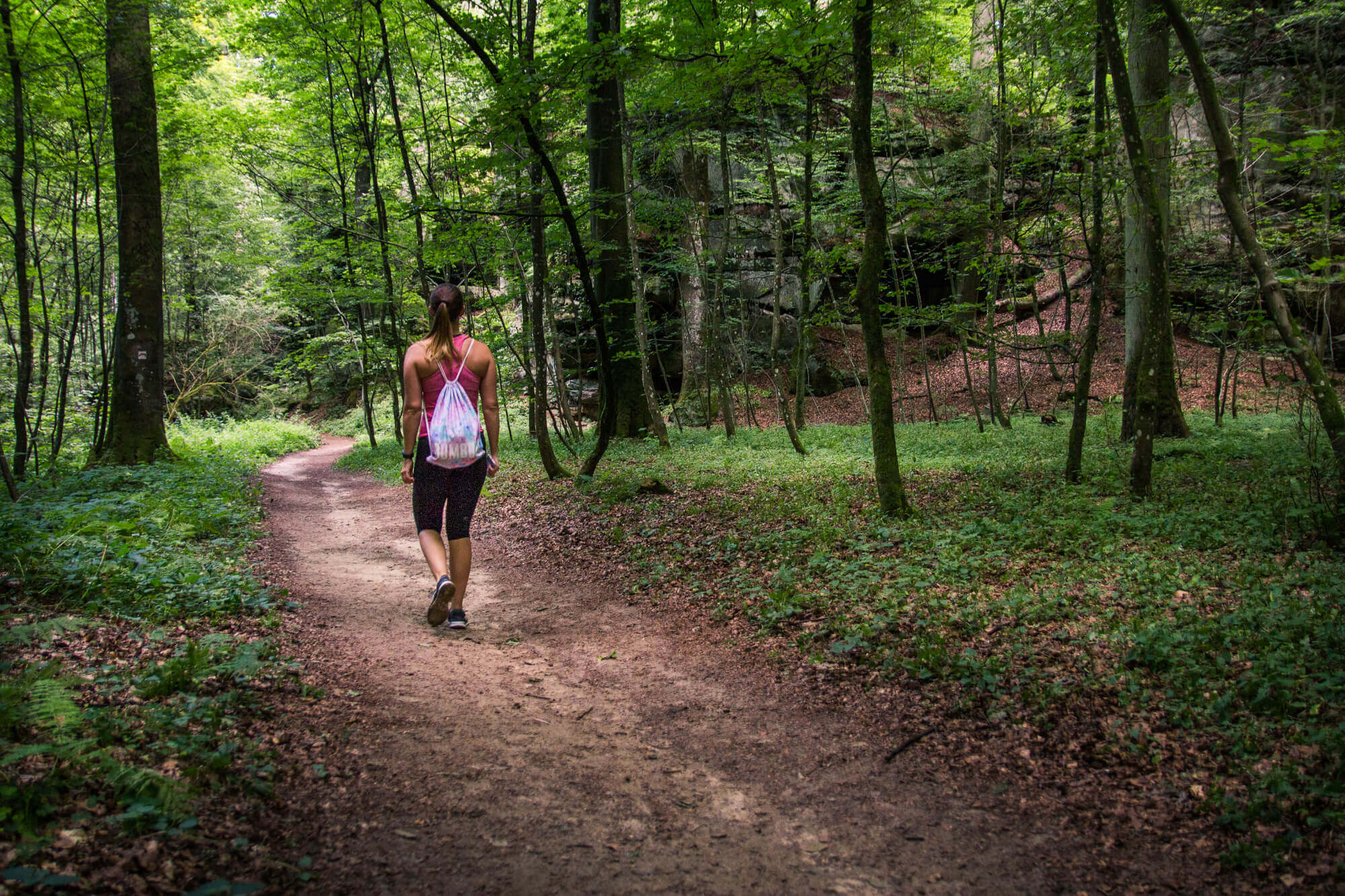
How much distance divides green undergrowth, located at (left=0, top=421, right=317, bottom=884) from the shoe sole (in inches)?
40.3

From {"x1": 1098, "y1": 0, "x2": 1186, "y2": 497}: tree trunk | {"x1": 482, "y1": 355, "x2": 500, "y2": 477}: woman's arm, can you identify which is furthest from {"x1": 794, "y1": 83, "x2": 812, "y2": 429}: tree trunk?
{"x1": 482, "y1": 355, "x2": 500, "y2": 477}: woman's arm

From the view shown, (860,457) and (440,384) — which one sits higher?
(440,384)

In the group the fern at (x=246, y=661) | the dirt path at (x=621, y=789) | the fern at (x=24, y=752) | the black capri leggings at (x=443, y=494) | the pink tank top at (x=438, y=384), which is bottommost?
the dirt path at (x=621, y=789)

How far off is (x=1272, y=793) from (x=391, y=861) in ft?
→ 11.0

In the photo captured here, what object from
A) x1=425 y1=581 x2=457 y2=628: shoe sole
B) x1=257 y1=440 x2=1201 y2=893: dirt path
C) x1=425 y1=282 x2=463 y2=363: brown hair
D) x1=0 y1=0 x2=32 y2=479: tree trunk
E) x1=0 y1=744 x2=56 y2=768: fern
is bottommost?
x1=257 y1=440 x2=1201 y2=893: dirt path

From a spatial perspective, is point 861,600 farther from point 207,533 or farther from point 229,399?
point 229,399

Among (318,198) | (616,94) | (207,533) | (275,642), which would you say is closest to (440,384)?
(275,642)

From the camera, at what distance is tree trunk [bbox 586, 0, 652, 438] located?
12812 millimetres

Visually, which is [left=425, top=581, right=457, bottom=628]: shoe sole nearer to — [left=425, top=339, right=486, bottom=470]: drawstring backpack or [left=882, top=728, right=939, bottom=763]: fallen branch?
[left=425, top=339, right=486, bottom=470]: drawstring backpack

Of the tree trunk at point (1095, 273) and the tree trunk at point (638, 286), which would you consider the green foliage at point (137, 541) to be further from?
the tree trunk at point (1095, 273)

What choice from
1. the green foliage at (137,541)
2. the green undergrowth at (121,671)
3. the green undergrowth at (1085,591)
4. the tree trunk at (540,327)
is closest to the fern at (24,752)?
the green undergrowth at (121,671)

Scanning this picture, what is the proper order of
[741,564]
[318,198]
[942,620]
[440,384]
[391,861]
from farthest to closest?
1. [318,198]
2. [741,564]
3. [440,384]
4. [942,620]
5. [391,861]

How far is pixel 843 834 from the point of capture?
2.65m

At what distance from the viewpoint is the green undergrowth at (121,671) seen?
2.15 meters
